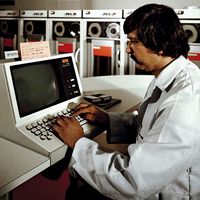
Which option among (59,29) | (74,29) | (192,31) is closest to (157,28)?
(192,31)

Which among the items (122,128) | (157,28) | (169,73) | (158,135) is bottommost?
(122,128)

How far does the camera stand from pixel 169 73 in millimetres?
921

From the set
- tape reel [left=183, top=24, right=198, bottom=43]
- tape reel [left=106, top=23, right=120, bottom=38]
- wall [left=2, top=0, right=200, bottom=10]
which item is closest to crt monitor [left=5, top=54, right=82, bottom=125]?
tape reel [left=183, top=24, right=198, bottom=43]

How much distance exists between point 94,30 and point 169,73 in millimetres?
2210

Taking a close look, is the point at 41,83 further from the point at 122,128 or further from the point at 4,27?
the point at 4,27

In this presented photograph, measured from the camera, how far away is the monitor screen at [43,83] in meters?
1.01

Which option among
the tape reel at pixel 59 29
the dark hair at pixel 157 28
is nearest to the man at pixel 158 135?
the dark hair at pixel 157 28

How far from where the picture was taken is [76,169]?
2.95ft

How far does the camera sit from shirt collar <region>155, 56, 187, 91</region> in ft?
2.99

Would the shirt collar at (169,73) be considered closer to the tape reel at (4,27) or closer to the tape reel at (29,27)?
the tape reel at (29,27)

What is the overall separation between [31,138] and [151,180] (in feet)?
1.39

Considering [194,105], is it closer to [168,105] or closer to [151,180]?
[168,105]

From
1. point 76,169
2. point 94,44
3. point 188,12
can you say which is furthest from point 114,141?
point 94,44

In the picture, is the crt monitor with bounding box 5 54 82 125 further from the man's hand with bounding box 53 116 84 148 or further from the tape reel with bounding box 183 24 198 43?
the tape reel with bounding box 183 24 198 43
